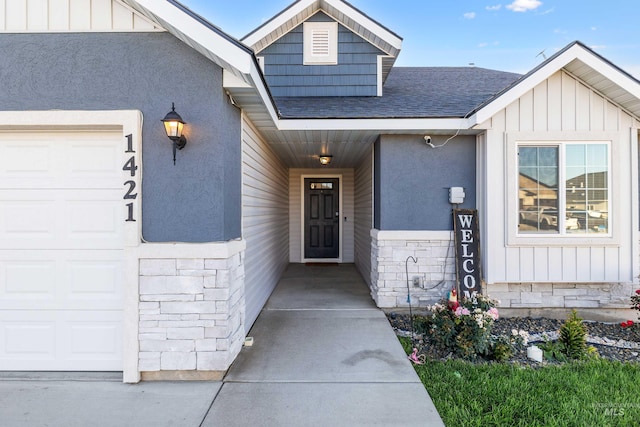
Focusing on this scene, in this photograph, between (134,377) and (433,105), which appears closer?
(134,377)

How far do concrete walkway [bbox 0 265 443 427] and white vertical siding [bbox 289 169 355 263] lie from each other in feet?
15.6

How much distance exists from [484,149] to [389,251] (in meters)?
1.88

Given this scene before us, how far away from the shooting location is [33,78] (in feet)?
9.05

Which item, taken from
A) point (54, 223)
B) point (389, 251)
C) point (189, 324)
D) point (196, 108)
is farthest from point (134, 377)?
point (389, 251)

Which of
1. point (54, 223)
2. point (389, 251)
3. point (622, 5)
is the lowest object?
point (389, 251)

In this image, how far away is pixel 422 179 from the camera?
4500mm

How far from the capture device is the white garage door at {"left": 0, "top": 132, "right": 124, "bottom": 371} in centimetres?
290

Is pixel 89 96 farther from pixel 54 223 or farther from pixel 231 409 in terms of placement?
pixel 231 409

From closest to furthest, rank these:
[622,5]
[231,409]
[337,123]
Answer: [231,409] < [337,123] < [622,5]

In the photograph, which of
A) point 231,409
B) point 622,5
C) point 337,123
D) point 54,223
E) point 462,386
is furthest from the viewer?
point 622,5

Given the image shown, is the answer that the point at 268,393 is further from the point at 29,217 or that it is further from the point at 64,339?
the point at 29,217

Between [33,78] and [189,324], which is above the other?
[33,78]

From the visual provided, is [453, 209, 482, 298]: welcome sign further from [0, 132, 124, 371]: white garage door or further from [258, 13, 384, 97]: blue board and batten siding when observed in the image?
[0, 132, 124, 371]: white garage door

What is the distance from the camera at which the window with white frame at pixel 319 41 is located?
5707 mm
